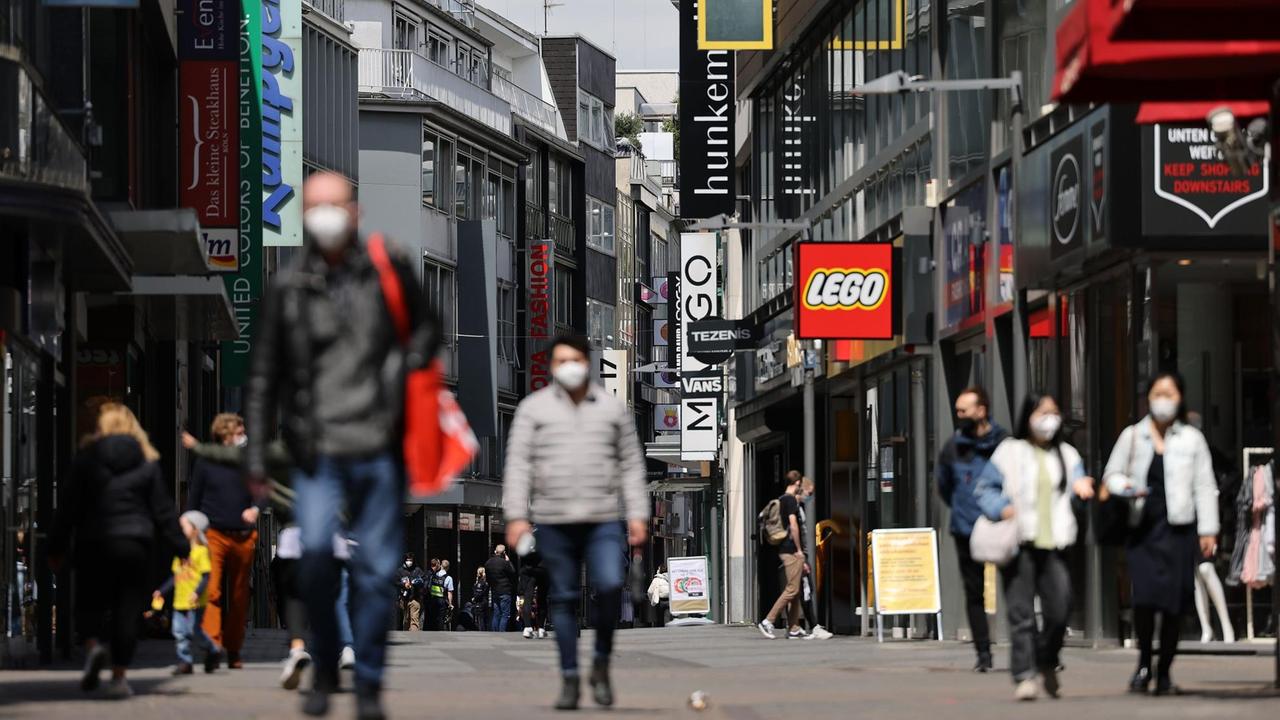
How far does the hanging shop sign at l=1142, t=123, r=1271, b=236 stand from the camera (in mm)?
19797

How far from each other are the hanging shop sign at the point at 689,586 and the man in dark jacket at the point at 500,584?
3219mm

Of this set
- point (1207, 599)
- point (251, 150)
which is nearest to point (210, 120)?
point (251, 150)

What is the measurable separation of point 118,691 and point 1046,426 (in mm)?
5199

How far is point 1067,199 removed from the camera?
2164cm

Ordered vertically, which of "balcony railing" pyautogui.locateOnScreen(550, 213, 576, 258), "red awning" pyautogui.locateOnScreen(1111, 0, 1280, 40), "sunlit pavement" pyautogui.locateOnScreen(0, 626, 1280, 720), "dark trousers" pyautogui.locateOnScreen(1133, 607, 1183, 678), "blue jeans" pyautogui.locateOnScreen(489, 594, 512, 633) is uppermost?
"balcony railing" pyautogui.locateOnScreen(550, 213, 576, 258)

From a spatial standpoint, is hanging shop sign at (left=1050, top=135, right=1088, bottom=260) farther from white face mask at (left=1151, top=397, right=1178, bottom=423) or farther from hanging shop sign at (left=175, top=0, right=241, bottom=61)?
hanging shop sign at (left=175, top=0, right=241, bottom=61)

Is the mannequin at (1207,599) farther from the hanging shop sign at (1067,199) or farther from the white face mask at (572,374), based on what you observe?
the white face mask at (572,374)

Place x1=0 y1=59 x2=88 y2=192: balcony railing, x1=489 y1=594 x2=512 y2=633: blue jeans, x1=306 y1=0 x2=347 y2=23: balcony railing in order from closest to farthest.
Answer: x1=0 y1=59 x2=88 y2=192: balcony railing → x1=489 y1=594 x2=512 y2=633: blue jeans → x1=306 y1=0 x2=347 y2=23: balcony railing

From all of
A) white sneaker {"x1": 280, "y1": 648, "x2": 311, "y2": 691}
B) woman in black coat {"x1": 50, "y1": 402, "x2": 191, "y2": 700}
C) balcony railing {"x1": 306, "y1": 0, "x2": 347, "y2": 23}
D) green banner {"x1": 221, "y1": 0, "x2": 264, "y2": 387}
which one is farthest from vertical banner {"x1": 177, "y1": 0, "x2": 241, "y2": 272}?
balcony railing {"x1": 306, "y1": 0, "x2": 347, "y2": 23}

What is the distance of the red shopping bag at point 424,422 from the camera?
30.5 feet

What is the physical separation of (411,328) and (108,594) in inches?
207

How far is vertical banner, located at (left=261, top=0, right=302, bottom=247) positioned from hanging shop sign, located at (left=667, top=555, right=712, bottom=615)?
14.9 metres

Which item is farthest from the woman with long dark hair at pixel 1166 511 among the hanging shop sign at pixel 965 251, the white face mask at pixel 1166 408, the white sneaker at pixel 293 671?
the hanging shop sign at pixel 965 251

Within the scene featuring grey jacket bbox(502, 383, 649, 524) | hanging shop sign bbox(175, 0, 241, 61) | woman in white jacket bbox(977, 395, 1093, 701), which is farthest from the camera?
hanging shop sign bbox(175, 0, 241, 61)
